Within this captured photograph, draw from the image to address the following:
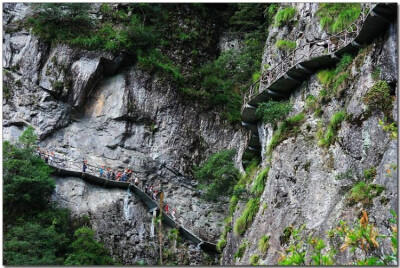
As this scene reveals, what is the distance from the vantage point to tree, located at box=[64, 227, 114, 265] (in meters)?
22.5

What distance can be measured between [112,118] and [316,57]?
16.4m

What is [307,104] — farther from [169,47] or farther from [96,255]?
[169,47]

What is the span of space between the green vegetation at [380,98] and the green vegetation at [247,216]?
631cm

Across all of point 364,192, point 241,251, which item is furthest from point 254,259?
point 364,192

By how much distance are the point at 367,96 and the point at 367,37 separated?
Result: 7.77 ft

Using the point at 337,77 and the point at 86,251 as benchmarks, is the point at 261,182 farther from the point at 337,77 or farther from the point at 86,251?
the point at 86,251

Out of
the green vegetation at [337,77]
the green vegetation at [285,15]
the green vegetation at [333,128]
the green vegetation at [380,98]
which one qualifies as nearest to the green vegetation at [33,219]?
the green vegetation at [333,128]

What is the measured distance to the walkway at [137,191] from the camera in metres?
27.2

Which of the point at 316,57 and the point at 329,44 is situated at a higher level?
the point at 329,44

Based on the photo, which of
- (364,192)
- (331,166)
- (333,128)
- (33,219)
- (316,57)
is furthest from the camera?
(33,219)

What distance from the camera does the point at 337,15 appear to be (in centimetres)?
1945

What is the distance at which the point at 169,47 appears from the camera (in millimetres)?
35094

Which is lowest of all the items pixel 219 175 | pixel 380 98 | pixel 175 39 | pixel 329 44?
pixel 219 175

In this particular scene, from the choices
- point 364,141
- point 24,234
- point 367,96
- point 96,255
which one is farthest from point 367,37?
point 24,234
